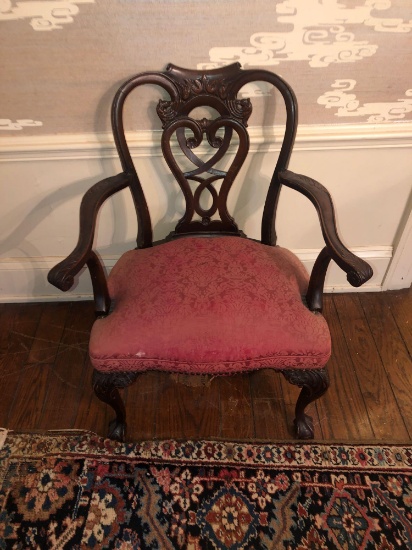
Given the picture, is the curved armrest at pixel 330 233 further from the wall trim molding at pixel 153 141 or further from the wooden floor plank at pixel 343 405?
the wooden floor plank at pixel 343 405

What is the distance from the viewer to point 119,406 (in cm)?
149

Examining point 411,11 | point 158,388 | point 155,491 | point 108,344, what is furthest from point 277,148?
point 155,491

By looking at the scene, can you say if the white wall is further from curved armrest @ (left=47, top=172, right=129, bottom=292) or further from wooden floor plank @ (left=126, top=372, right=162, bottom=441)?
wooden floor plank @ (left=126, top=372, right=162, bottom=441)

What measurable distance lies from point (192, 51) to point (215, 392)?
1270 mm

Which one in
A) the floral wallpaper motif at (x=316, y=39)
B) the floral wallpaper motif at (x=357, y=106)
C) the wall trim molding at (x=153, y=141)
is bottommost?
the wall trim molding at (x=153, y=141)

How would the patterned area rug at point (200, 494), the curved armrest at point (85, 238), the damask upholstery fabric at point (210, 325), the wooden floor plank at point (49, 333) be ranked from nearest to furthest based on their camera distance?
the curved armrest at point (85, 238) < the damask upholstery fabric at point (210, 325) < the patterned area rug at point (200, 494) < the wooden floor plank at point (49, 333)

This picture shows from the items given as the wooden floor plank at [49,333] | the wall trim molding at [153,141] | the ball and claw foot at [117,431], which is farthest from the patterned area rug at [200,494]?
the wall trim molding at [153,141]

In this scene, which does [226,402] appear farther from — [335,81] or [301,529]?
[335,81]

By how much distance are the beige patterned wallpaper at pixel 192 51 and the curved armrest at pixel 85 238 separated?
0.31 metres

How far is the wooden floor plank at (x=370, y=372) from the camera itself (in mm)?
1638

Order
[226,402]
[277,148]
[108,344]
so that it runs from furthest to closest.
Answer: [226,402] → [277,148] → [108,344]

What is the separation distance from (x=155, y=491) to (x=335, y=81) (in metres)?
1.55

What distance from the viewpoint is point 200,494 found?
147 centimetres

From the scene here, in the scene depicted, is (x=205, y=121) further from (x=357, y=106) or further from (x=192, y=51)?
(x=357, y=106)
